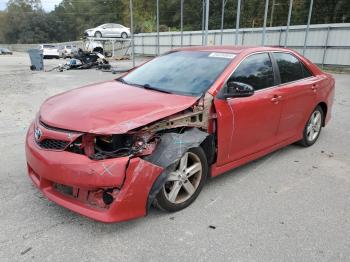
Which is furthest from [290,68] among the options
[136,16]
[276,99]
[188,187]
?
[136,16]

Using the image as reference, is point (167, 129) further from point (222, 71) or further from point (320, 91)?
point (320, 91)

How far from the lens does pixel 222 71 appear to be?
369 centimetres

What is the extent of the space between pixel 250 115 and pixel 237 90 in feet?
1.41

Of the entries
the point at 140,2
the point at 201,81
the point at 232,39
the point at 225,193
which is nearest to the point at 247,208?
the point at 225,193

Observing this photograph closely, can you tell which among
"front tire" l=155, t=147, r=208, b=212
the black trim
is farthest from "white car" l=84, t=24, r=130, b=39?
"front tire" l=155, t=147, r=208, b=212

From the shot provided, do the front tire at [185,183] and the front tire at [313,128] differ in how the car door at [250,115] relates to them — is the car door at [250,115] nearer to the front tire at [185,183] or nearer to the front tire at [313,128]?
the front tire at [185,183]

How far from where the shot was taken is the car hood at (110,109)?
284 centimetres

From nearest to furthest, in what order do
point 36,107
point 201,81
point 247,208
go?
point 247,208
point 201,81
point 36,107

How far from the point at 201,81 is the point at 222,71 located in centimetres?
27

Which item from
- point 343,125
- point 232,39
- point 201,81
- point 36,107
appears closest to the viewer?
point 201,81

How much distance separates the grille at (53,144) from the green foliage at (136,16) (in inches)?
1343

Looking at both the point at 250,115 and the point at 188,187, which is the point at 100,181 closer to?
the point at 188,187

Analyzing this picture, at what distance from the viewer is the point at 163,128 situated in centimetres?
307

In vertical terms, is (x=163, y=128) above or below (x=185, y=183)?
above
